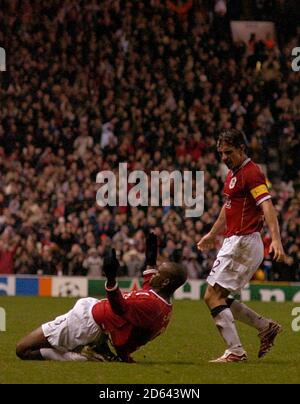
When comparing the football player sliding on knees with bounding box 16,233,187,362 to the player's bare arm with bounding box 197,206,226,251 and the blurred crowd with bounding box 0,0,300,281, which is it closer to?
the player's bare arm with bounding box 197,206,226,251

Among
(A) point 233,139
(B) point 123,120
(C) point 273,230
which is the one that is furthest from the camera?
(B) point 123,120

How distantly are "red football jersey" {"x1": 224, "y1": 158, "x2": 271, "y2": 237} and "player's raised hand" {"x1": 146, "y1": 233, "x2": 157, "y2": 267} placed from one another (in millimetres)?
779

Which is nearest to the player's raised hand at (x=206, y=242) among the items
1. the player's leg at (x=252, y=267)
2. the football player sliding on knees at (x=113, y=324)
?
the player's leg at (x=252, y=267)

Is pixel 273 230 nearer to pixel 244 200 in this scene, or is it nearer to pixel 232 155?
pixel 244 200

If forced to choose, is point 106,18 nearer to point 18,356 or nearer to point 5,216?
point 5,216

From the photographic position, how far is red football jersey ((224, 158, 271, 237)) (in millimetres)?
10812

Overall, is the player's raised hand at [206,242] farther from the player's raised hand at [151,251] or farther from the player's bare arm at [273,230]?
the player's bare arm at [273,230]

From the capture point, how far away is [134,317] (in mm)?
10086

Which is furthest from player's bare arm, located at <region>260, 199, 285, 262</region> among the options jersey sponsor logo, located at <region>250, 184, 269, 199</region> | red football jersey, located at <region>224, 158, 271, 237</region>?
red football jersey, located at <region>224, 158, 271, 237</region>

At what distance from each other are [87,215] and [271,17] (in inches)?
393

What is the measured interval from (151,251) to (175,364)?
110cm

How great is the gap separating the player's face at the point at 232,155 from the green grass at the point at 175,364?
1936 millimetres

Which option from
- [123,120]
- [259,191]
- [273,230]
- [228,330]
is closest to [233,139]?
[259,191]
